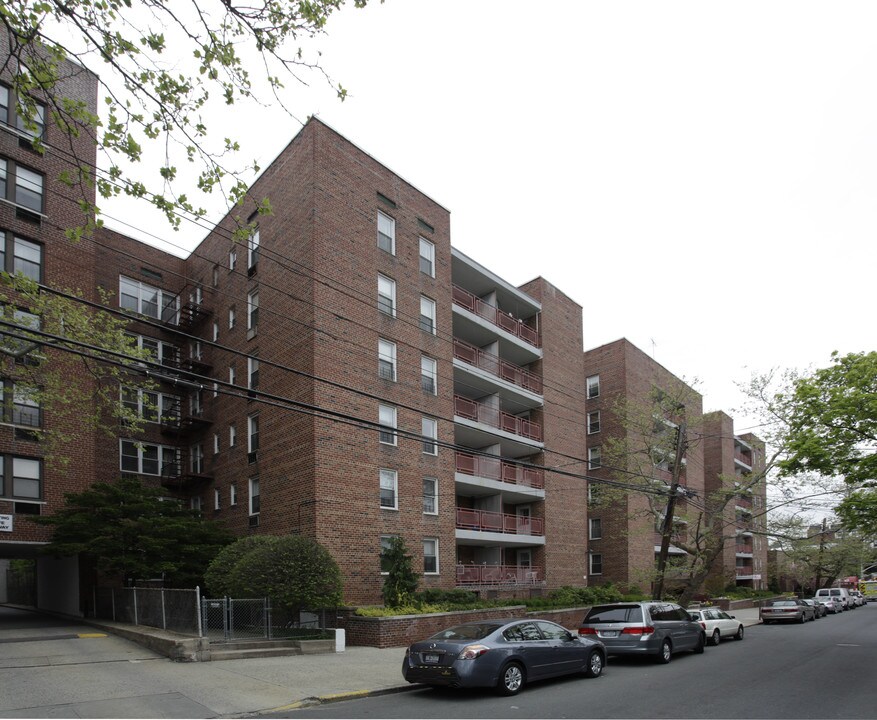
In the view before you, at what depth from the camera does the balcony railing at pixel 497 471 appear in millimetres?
30047

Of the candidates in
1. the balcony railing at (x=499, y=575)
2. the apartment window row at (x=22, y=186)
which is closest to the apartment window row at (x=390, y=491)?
the balcony railing at (x=499, y=575)

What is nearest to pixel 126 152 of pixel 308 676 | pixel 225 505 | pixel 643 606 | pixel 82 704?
pixel 82 704

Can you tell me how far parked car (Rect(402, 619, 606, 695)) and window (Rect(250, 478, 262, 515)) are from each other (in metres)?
13.8

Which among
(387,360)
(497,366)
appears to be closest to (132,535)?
(387,360)

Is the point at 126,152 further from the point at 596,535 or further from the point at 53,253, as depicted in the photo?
the point at 596,535

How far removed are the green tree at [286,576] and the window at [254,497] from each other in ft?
19.7

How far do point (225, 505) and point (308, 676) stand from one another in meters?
14.8

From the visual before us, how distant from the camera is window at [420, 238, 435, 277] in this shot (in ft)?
93.8

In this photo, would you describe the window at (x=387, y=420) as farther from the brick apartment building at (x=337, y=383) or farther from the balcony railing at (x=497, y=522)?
the balcony railing at (x=497, y=522)

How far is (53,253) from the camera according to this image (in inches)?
993

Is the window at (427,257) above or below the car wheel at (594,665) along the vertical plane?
above

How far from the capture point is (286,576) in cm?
1845

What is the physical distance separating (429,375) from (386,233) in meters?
5.65

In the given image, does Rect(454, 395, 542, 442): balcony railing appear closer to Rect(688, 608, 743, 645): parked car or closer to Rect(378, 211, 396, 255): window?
Rect(378, 211, 396, 255): window
